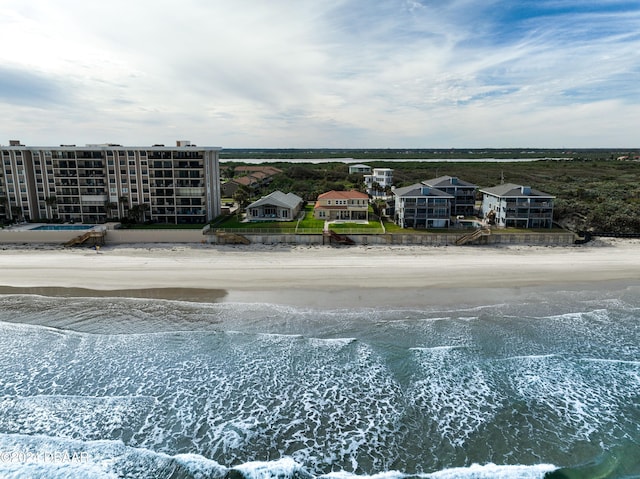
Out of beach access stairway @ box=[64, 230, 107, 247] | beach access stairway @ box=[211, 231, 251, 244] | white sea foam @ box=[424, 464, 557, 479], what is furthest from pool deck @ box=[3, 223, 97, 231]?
white sea foam @ box=[424, 464, 557, 479]

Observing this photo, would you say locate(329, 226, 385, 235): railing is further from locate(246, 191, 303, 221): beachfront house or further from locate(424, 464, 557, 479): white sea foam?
locate(424, 464, 557, 479): white sea foam

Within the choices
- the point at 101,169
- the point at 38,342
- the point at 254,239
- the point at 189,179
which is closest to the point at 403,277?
the point at 254,239

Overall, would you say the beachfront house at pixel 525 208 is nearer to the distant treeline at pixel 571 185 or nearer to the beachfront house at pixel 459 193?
the distant treeline at pixel 571 185

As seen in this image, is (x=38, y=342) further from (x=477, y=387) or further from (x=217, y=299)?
(x=477, y=387)

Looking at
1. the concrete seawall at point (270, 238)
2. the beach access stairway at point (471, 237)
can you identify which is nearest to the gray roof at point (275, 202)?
the concrete seawall at point (270, 238)

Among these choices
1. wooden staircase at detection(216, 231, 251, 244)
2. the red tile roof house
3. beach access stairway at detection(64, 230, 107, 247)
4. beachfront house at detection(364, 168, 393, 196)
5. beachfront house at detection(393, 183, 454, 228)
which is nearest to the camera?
beach access stairway at detection(64, 230, 107, 247)

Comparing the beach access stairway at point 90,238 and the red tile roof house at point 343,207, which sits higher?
the red tile roof house at point 343,207

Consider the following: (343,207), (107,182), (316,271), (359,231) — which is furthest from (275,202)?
(107,182)
